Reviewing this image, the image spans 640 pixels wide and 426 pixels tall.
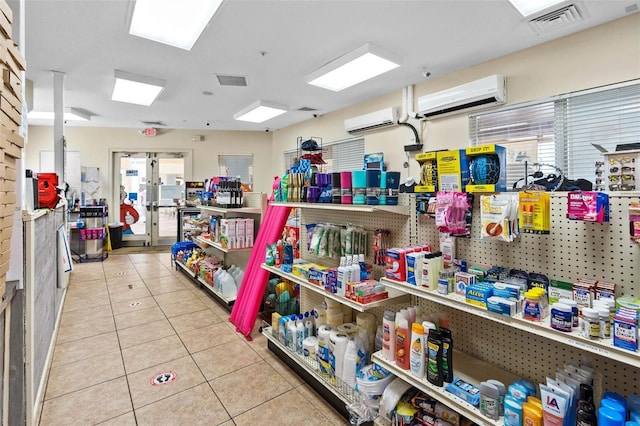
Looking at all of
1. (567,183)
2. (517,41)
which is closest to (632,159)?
(567,183)

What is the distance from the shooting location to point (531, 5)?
9.23ft

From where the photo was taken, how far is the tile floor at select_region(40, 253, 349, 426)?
2.19 m

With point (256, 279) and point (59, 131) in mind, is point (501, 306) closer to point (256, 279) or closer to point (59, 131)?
point (256, 279)

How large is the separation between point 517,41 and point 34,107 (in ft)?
25.2

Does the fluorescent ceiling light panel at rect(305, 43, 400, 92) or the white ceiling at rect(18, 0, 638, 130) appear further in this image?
the fluorescent ceiling light panel at rect(305, 43, 400, 92)

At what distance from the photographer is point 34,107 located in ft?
19.4

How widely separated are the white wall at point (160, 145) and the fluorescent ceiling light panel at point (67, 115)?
39.7 inches

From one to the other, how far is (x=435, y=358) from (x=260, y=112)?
5827 millimetres

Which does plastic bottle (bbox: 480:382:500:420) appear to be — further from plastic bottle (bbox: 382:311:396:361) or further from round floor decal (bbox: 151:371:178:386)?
round floor decal (bbox: 151:371:178:386)

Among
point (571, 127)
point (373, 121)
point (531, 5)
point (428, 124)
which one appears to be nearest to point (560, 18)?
point (531, 5)

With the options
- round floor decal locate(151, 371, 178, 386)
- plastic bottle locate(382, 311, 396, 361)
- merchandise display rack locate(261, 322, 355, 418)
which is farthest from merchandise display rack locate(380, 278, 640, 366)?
round floor decal locate(151, 371, 178, 386)

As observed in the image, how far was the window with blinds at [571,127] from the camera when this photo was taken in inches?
126

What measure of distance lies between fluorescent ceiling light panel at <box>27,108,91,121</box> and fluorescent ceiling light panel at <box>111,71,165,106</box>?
1542mm

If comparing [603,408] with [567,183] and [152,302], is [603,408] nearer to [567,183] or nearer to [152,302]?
[567,183]
